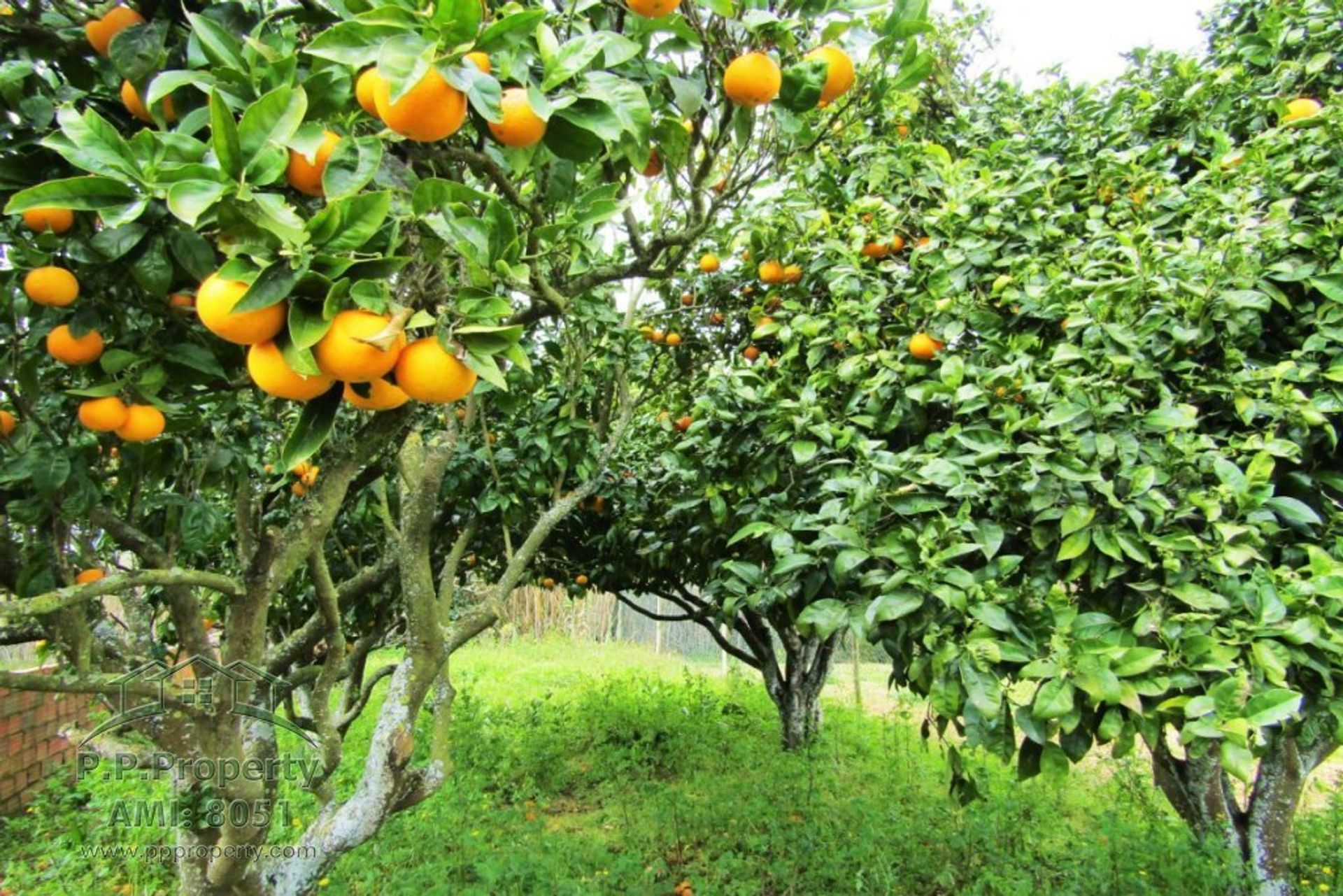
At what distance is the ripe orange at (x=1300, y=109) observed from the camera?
7.39 feet

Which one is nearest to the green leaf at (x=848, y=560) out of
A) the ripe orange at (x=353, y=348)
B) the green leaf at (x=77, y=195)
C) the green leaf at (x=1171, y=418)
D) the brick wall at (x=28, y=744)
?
the green leaf at (x=1171, y=418)

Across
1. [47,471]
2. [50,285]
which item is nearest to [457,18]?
[50,285]

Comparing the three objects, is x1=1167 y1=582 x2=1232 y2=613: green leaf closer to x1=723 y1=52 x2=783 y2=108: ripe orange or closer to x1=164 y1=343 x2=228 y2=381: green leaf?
x1=723 y1=52 x2=783 y2=108: ripe orange

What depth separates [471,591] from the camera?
17.5ft

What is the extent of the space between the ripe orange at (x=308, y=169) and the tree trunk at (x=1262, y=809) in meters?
2.93

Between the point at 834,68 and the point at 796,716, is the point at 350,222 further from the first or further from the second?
the point at 796,716

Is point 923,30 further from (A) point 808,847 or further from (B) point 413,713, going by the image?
(A) point 808,847

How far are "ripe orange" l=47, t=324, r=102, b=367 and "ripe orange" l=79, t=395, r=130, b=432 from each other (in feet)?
0.22

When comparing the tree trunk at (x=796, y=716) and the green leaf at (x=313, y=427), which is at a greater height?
the green leaf at (x=313, y=427)

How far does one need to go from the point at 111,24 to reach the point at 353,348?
80 cm

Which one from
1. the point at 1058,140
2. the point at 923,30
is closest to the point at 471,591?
the point at 1058,140

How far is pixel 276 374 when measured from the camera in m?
0.81

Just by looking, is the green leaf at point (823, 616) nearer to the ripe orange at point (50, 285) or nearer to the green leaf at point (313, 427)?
the green leaf at point (313, 427)

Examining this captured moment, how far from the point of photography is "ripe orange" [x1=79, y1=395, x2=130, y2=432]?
1.16 meters
